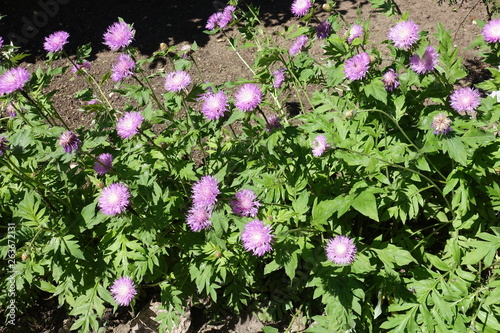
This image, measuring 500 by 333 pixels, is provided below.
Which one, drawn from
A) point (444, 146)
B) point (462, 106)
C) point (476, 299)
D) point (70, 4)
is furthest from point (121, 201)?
point (70, 4)

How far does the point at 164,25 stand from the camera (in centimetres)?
632

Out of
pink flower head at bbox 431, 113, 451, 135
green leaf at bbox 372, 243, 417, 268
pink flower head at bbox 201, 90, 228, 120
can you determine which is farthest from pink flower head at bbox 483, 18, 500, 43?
pink flower head at bbox 201, 90, 228, 120

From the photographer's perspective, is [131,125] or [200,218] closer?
[200,218]

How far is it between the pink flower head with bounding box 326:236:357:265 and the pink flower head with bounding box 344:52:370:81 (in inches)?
33.6

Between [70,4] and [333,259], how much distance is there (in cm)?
655

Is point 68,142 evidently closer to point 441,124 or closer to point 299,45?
point 299,45

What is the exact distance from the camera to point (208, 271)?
2.55 m

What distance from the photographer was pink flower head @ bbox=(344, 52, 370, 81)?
2.21 metres

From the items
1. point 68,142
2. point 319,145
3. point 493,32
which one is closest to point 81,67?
point 68,142

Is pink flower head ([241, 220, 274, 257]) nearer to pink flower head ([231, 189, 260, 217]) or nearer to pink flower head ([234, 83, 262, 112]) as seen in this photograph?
pink flower head ([231, 189, 260, 217])

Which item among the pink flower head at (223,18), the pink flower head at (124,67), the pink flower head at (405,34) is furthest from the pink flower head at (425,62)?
the pink flower head at (124,67)

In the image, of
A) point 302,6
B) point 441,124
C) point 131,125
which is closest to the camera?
point 441,124

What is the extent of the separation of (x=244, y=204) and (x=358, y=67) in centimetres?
95

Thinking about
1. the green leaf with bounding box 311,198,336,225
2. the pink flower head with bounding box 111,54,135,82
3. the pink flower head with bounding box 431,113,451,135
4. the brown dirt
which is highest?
the pink flower head with bounding box 111,54,135,82
